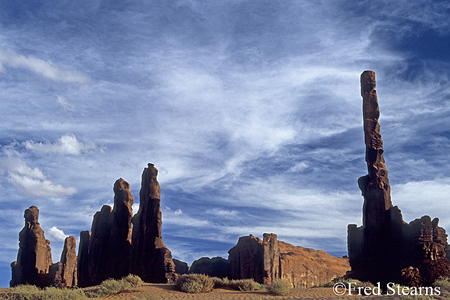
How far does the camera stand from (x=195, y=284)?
26.4m

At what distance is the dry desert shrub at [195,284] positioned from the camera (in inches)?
1036

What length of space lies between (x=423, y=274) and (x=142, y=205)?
30821 millimetres

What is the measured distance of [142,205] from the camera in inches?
2096

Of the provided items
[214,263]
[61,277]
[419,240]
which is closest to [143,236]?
[214,263]

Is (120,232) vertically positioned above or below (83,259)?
above

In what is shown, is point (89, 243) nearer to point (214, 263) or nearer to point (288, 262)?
point (214, 263)

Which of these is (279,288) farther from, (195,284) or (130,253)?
(130,253)

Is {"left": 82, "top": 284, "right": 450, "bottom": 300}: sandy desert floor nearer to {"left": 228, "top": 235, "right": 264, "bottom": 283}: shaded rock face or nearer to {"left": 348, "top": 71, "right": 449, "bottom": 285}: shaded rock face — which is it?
{"left": 348, "top": 71, "right": 449, "bottom": 285}: shaded rock face

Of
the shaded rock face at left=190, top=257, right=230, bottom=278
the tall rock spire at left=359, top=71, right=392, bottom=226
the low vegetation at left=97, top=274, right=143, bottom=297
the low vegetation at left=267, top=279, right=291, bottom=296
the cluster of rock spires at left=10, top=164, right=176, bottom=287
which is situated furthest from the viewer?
the shaded rock face at left=190, top=257, right=230, bottom=278

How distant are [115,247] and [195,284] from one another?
1254 inches

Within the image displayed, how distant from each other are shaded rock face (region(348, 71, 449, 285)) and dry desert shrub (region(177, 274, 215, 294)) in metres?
19.8

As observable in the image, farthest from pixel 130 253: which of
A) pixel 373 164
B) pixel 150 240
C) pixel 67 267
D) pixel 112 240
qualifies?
pixel 373 164

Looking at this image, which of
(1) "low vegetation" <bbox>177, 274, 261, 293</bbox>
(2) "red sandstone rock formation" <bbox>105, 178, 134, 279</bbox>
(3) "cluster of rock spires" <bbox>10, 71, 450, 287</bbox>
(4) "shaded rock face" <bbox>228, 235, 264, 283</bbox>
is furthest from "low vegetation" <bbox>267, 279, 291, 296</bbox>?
(2) "red sandstone rock formation" <bbox>105, 178, 134, 279</bbox>

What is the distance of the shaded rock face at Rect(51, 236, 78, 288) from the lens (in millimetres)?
63781
